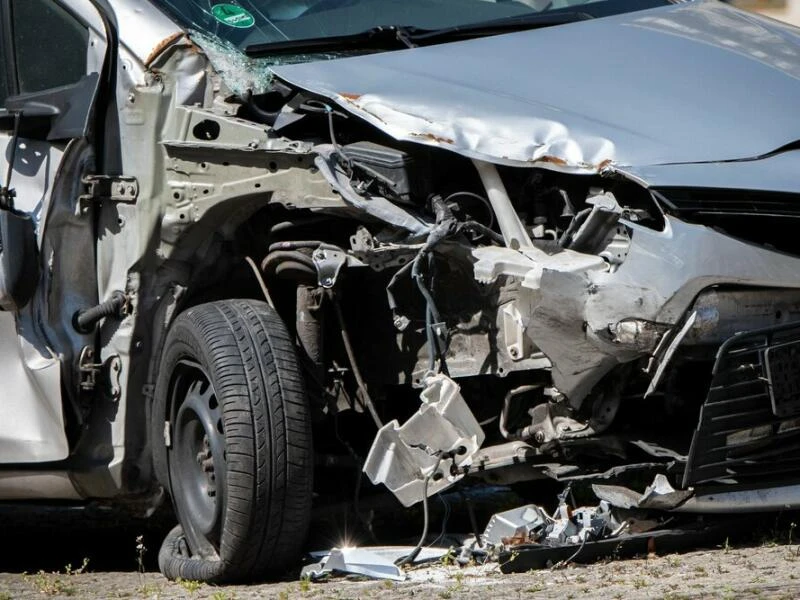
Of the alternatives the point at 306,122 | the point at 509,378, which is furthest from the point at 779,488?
the point at 306,122

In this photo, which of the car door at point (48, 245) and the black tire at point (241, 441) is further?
the car door at point (48, 245)

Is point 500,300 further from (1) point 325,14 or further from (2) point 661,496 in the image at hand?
(1) point 325,14

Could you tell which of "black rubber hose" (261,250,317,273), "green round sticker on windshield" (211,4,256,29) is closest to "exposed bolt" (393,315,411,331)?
"black rubber hose" (261,250,317,273)

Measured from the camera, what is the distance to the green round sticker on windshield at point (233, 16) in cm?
540

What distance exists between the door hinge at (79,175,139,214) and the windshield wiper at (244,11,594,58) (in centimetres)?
64

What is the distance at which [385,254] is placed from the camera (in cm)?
471

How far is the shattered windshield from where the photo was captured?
5363 millimetres

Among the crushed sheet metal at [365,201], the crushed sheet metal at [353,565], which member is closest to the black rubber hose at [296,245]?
the crushed sheet metal at [365,201]

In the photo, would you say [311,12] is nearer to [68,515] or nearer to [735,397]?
[735,397]

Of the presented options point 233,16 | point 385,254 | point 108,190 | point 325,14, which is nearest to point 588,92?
point 385,254

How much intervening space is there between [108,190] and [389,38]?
116 centimetres

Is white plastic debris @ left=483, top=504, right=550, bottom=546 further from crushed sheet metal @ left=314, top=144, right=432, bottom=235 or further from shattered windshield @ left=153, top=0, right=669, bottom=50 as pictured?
shattered windshield @ left=153, top=0, right=669, bottom=50

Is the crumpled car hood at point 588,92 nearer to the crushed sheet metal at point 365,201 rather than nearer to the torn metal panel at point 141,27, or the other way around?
the crushed sheet metal at point 365,201

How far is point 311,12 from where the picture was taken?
555 cm
